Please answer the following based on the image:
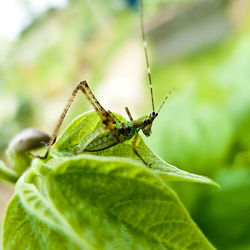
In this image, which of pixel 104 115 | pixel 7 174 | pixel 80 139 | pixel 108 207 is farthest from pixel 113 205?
pixel 104 115

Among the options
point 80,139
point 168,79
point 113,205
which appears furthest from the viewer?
point 168,79

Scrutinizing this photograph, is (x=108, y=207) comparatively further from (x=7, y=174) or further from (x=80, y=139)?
(x=7, y=174)

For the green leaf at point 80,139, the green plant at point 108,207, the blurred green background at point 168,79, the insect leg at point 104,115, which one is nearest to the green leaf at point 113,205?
the green plant at point 108,207

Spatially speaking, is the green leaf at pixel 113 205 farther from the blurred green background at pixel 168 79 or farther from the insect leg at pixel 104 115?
the blurred green background at pixel 168 79

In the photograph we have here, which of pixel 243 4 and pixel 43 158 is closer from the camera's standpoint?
pixel 43 158

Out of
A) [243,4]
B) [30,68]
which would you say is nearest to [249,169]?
[243,4]

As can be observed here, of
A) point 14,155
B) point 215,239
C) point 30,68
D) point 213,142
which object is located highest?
point 30,68

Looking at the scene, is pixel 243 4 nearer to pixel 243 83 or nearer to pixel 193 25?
pixel 193 25
